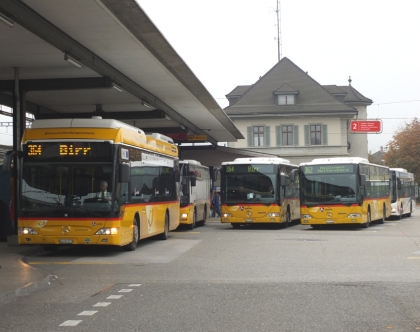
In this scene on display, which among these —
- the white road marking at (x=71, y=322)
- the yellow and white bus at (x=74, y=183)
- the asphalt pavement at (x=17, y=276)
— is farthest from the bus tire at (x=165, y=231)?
the white road marking at (x=71, y=322)

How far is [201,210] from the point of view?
109 ft

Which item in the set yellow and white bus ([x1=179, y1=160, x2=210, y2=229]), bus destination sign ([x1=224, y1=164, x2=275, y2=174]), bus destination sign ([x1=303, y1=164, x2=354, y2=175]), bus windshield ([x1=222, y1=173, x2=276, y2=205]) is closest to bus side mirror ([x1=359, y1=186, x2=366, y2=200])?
bus destination sign ([x1=303, y1=164, x2=354, y2=175])

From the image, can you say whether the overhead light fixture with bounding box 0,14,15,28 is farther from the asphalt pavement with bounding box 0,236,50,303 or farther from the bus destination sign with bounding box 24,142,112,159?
the asphalt pavement with bounding box 0,236,50,303

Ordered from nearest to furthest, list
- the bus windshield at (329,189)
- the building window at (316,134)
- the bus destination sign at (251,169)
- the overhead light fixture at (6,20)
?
the overhead light fixture at (6,20)
the bus windshield at (329,189)
the bus destination sign at (251,169)
the building window at (316,134)

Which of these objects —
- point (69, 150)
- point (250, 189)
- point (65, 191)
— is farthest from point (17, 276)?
point (250, 189)

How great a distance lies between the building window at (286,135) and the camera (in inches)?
2722

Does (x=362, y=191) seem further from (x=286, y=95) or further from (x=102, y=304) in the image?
(x=286, y=95)

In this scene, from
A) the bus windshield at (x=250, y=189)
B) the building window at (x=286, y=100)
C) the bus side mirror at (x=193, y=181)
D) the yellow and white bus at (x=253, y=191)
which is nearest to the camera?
the yellow and white bus at (x=253, y=191)

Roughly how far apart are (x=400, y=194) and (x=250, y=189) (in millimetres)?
14774

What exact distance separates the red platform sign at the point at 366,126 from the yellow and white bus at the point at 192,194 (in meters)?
19.0

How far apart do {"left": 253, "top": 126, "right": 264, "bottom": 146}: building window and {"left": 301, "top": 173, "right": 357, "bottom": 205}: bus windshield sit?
41.0m

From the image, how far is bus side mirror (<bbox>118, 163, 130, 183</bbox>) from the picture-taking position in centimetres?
1684

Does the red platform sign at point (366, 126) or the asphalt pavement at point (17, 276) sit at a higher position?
the red platform sign at point (366, 126)

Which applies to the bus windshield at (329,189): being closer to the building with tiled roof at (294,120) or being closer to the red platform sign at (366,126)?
the red platform sign at (366,126)
